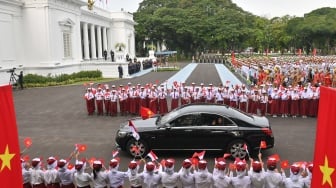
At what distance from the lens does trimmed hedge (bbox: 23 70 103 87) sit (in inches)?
1179

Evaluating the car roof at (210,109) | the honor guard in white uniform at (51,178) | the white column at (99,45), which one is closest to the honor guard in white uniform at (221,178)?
the honor guard in white uniform at (51,178)

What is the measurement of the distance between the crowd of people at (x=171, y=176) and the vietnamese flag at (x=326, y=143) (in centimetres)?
356

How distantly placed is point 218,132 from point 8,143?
7.55m

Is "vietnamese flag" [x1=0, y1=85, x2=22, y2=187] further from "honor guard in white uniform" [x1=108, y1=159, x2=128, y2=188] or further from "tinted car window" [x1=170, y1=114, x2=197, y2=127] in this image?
"tinted car window" [x1=170, y1=114, x2=197, y2=127]

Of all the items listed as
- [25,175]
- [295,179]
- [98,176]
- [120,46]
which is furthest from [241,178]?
[120,46]

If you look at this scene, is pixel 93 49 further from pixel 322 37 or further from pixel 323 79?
pixel 322 37

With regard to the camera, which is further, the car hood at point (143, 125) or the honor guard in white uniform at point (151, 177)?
the car hood at point (143, 125)

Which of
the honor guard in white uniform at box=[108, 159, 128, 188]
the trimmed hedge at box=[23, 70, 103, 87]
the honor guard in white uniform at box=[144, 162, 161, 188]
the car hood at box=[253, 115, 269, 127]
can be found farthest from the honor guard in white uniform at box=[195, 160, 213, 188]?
the trimmed hedge at box=[23, 70, 103, 87]

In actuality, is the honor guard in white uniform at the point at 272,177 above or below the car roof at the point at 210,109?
below

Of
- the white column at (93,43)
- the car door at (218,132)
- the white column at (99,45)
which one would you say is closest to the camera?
the car door at (218,132)

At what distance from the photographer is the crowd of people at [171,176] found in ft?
23.4

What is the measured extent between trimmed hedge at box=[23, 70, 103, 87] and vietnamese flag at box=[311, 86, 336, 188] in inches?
1120

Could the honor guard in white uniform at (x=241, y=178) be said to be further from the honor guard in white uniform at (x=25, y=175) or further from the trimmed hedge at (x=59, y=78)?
the trimmed hedge at (x=59, y=78)

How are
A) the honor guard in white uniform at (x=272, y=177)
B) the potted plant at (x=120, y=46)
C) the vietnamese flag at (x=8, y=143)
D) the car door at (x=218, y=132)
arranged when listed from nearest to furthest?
the vietnamese flag at (x=8, y=143) < the honor guard in white uniform at (x=272, y=177) < the car door at (x=218, y=132) < the potted plant at (x=120, y=46)
